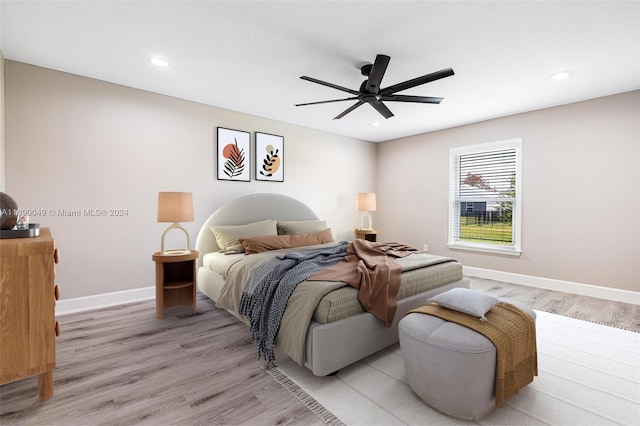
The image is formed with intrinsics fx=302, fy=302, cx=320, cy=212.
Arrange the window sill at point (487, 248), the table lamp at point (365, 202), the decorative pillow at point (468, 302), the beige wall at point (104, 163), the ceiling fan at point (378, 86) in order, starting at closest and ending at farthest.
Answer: the decorative pillow at point (468, 302), the ceiling fan at point (378, 86), the beige wall at point (104, 163), the window sill at point (487, 248), the table lamp at point (365, 202)

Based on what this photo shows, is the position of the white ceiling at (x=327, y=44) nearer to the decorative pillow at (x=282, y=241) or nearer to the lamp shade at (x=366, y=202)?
the decorative pillow at (x=282, y=241)

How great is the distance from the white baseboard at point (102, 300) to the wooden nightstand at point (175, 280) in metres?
0.53

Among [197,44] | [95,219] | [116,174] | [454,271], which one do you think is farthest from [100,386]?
[454,271]

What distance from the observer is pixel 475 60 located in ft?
9.36

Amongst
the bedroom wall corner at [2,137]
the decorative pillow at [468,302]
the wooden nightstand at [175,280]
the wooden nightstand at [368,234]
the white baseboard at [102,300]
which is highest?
the bedroom wall corner at [2,137]

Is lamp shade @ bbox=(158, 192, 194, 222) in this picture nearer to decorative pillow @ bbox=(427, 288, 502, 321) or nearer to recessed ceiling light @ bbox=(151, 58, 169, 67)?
recessed ceiling light @ bbox=(151, 58, 169, 67)

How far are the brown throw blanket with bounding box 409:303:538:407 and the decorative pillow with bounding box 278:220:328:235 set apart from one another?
99.1 inches

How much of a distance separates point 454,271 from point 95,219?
3951 millimetres

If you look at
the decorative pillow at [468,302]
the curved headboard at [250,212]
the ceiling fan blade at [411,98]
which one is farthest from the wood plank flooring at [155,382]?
the ceiling fan blade at [411,98]

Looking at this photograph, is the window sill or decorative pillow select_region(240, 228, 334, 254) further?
the window sill

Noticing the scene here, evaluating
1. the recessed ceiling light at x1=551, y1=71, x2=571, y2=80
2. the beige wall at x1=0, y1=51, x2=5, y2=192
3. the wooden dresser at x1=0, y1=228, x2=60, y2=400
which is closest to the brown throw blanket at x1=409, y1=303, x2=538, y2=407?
the wooden dresser at x1=0, y1=228, x2=60, y2=400

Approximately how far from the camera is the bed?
1.99 metres

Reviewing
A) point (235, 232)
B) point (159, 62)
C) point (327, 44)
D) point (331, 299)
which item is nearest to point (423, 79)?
point (327, 44)

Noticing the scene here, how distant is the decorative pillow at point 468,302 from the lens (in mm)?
A: 1842
